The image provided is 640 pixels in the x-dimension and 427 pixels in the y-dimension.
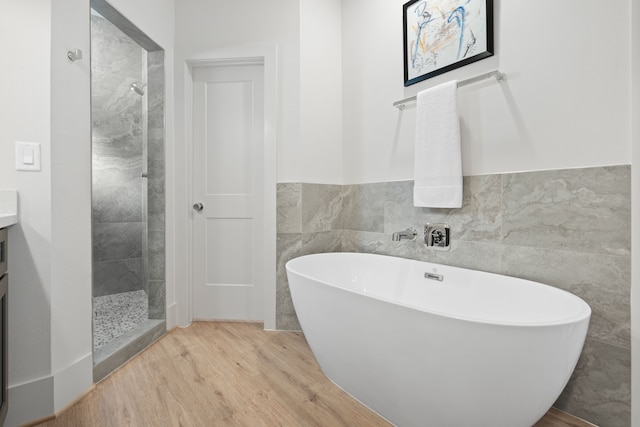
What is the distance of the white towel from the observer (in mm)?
1619

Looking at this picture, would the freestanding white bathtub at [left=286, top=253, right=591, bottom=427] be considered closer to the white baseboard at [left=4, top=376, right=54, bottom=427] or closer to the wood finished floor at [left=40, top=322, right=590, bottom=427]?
the wood finished floor at [left=40, top=322, right=590, bottom=427]

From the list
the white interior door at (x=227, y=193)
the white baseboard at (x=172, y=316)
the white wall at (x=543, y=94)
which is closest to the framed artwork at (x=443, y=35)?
the white wall at (x=543, y=94)

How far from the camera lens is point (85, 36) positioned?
1521 mm

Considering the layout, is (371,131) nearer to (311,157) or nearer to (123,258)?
(311,157)

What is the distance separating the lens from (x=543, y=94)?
134cm

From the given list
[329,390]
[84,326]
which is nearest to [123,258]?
[84,326]

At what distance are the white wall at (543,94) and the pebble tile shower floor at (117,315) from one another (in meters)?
2.19

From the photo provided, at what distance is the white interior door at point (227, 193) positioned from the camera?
2.37m

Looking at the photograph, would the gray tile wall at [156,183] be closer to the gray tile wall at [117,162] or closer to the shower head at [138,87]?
the shower head at [138,87]

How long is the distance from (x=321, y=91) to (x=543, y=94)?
1.43 metres

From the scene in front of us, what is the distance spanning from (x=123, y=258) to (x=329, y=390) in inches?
103

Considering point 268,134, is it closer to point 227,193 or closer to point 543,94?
point 227,193

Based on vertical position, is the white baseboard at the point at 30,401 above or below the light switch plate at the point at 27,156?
below

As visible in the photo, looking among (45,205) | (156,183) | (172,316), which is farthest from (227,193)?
(45,205)
